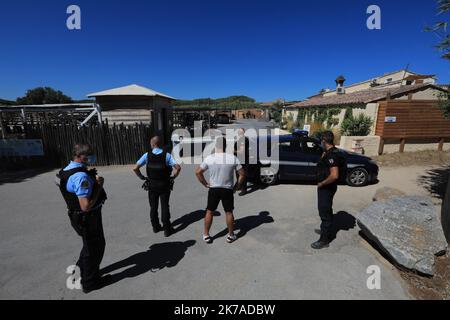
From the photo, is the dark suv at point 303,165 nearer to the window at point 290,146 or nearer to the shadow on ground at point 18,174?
the window at point 290,146

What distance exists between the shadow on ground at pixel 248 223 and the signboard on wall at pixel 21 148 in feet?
27.7

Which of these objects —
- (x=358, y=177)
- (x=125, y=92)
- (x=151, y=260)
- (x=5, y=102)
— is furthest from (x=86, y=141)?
(x=5, y=102)

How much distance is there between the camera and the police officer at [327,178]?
334 centimetres

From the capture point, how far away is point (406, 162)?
30.7 ft

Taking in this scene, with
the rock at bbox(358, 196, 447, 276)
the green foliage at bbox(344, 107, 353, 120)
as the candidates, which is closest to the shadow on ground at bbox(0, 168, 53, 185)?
the rock at bbox(358, 196, 447, 276)

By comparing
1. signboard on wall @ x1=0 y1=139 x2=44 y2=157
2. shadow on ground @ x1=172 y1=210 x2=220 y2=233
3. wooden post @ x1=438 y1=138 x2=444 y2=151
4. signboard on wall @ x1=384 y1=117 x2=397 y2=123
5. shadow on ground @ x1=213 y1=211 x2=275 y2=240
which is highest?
signboard on wall @ x1=384 y1=117 x2=397 y2=123

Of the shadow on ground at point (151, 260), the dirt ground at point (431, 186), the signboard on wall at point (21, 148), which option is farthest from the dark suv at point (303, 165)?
the signboard on wall at point (21, 148)

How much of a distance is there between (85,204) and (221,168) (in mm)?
1769

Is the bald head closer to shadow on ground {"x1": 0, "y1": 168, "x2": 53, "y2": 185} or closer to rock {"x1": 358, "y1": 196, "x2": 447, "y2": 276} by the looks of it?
rock {"x1": 358, "y1": 196, "x2": 447, "y2": 276}

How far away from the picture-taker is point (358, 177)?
6621mm

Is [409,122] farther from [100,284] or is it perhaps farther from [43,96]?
[43,96]

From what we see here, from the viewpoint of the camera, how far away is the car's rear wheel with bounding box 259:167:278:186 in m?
6.69

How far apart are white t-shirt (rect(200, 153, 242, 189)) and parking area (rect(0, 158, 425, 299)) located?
1051 mm
